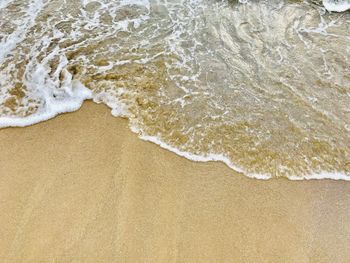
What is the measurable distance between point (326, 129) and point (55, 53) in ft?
8.89

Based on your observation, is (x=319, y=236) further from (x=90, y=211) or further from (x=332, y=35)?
(x=332, y=35)

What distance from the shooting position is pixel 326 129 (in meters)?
3.03

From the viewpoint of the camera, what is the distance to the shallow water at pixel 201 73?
9.68ft

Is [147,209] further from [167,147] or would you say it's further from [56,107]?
[56,107]

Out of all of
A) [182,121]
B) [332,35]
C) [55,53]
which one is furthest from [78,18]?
[332,35]

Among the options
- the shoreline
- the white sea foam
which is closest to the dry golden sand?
the shoreline

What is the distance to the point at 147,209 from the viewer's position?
2520 millimetres

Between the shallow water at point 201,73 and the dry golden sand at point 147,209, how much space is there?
212 millimetres

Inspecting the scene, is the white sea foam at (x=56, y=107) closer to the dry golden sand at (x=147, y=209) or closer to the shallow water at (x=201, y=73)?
the shallow water at (x=201, y=73)

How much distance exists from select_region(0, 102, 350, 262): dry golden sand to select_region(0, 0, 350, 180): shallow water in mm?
212

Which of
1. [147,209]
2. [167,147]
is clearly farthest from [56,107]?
[147,209]

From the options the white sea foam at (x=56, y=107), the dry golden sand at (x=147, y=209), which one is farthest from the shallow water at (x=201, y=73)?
the dry golden sand at (x=147, y=209)

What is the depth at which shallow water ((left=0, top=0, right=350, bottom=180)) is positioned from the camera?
2.95 m

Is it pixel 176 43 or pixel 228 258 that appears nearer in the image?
pixel 228 258
